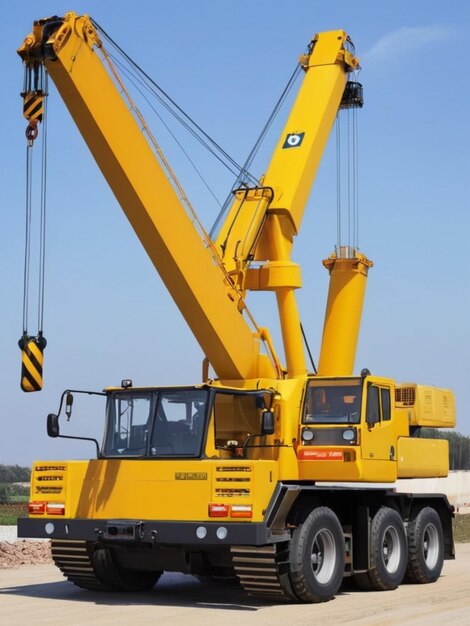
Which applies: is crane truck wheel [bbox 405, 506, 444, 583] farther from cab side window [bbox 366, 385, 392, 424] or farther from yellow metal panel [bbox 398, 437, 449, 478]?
cab side window [bbox 366, 385, 392, 424]

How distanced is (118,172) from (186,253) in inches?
62.1

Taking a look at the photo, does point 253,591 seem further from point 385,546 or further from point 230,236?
point 230,236

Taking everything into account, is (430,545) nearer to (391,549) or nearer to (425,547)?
(425,547)

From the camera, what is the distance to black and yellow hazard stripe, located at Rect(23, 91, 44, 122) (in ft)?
48.9

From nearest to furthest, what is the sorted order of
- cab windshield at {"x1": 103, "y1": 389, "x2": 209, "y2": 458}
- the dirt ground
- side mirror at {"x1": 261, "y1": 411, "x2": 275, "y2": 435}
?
side mirror at {"x1": 261, "y1": 411, "x2": 275, "y2": 435} → cab windshield at {"x1": 103, "y1": 389, "x2": 209, "y2": 458} → the dirt ground

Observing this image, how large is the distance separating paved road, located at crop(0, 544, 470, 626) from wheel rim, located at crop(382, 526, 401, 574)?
37 centimetres

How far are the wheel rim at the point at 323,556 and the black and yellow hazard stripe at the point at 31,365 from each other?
4.10 m

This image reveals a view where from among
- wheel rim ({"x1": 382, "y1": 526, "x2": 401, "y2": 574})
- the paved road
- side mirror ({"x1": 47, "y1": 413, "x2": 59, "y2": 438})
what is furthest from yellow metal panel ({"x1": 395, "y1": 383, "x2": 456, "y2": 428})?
side mirror ({"x1": 47, "y1": 413, "x2": 59, "y2": 438})

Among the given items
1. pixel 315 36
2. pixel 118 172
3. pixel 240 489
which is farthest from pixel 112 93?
pixel 315 36

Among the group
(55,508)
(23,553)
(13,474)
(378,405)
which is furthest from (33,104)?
(13,474)

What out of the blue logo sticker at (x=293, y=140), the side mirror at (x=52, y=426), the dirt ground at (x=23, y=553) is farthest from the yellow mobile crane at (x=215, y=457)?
the dirt ground at (x=23, y=553)

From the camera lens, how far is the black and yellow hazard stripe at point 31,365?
14.6 m

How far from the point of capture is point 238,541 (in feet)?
44.6

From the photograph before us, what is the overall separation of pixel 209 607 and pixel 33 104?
6.79m
